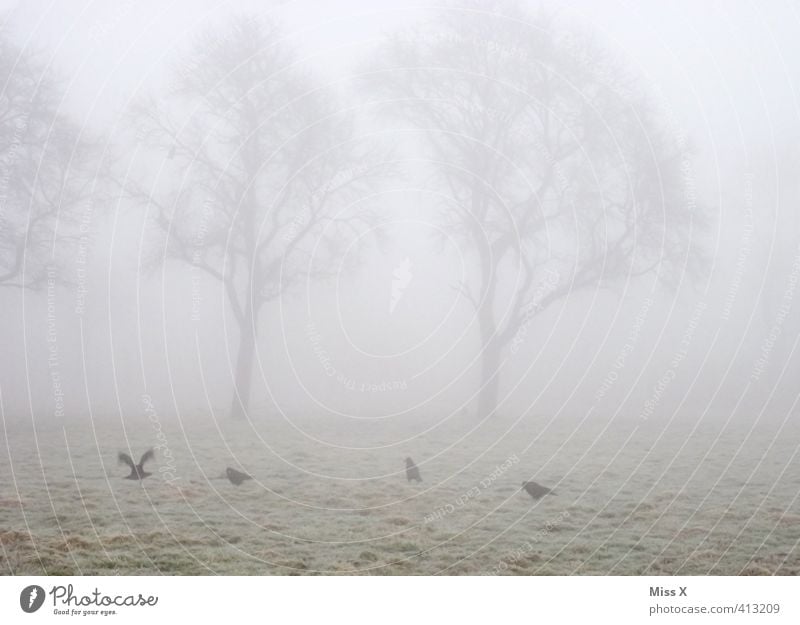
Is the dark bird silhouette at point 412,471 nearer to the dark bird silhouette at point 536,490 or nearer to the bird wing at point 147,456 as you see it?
the dark bird silhouette at point 536,490

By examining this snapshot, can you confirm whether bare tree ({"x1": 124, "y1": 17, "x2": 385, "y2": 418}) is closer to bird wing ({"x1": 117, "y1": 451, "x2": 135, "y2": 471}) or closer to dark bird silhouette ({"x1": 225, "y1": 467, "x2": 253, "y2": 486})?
dark bird silhouette ({"x1": 225, "y1": 467, "x2": 253, "y2": 486})

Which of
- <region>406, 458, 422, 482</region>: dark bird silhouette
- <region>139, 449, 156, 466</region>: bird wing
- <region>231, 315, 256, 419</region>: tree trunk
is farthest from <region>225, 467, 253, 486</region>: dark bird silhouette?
<region>406, 458, 422, 482</region>: dark bird silhouette

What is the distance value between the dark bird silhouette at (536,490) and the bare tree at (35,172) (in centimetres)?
437

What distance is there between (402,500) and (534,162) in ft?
11.7

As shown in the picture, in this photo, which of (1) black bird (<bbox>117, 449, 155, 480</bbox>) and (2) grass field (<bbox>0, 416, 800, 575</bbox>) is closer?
(2) grass field (<bbox>0, 416, 800, 575</bbox>)

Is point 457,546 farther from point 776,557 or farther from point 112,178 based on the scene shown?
point 112,178

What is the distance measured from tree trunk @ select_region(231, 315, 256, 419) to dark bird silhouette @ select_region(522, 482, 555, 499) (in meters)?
2.57

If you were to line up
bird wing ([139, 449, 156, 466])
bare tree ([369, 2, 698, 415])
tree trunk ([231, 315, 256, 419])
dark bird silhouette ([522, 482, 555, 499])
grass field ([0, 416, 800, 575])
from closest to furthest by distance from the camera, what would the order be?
grass field ([0, 416, 800, 575])
dark bird silhouette ([522, 482, 555, 499])
bird wing ([139, 449, 156, 466])
tree trunk ([231, 315, 256, 419])
bare tree ([369, 2, 698, 415])

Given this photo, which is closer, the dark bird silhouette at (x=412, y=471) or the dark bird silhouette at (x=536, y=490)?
the dark bird silhouette at (x=536, y=490)

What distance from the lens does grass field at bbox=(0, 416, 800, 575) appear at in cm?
536

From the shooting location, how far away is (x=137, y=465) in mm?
6113

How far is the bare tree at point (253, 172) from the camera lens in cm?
686

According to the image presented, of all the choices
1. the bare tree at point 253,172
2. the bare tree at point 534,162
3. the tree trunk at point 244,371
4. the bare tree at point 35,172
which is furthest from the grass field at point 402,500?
the bare tree at point 35,172

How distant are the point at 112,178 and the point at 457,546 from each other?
4298mm
